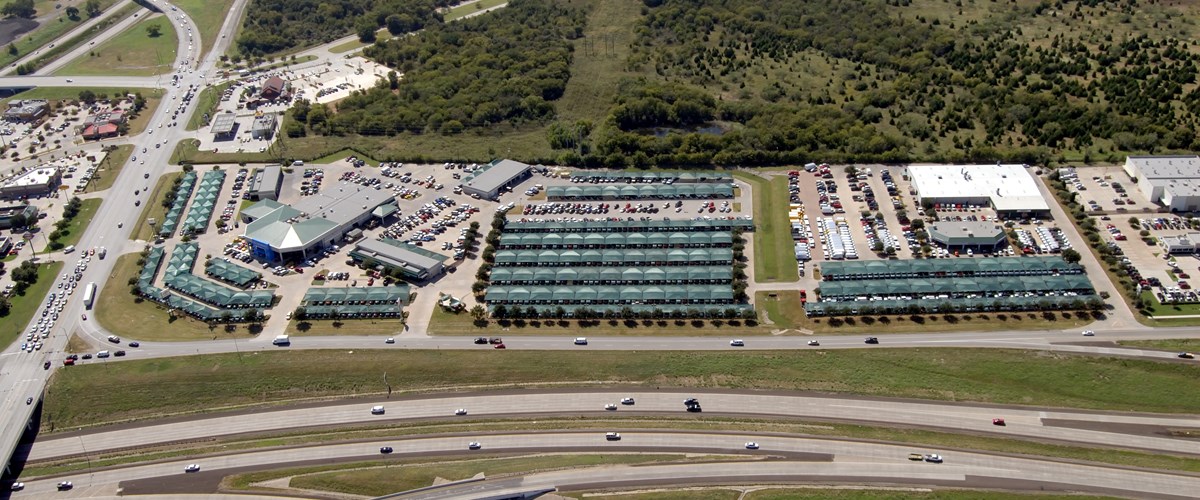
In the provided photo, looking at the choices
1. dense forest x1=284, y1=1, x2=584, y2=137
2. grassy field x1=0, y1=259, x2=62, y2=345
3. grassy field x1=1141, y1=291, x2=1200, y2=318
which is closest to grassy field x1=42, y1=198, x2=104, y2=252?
grassy field x1=0, y1=259, x2=62, y2=345

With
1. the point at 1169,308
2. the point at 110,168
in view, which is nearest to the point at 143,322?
the point at 110,168

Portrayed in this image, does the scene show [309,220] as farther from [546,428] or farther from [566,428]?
[566,428]

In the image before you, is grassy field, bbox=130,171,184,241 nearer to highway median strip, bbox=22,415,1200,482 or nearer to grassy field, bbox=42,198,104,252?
grassy field, bbox=42,198,104,252

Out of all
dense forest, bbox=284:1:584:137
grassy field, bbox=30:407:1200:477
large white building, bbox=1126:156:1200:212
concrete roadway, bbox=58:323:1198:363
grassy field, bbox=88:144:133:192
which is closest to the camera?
grassy field, bbox=30:407:1200:477

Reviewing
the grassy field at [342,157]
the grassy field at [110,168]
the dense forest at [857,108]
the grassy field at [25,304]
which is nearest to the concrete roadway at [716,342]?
the grassy field at [25,304]

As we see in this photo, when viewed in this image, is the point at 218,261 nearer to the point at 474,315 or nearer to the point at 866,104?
the point at 474,315

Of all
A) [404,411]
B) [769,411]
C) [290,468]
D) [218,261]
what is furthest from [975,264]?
[218,261]
